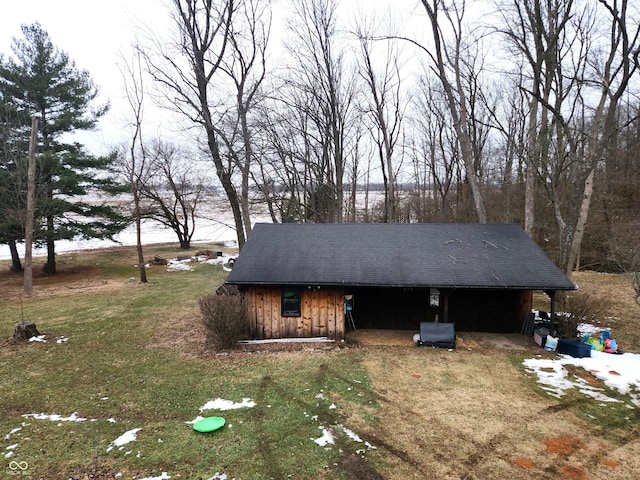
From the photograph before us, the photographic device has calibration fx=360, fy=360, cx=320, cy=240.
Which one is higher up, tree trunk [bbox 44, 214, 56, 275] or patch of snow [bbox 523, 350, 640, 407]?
tree trunk [bbox 44, 214, 56, 275]

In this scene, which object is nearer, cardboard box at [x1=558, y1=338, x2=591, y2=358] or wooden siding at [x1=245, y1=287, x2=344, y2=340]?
cardboard box at [x1=558, y1=338, x2=591, y2=358]

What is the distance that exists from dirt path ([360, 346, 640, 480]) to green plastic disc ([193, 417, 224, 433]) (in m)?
2.44

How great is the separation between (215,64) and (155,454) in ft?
56.6

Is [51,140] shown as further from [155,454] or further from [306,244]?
[155,454]

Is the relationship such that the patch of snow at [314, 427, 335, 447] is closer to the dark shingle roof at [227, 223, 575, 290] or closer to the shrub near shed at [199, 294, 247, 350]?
the dark shingle roof at [227, 223, 575, 290]

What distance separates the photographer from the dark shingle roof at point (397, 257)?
388 inches

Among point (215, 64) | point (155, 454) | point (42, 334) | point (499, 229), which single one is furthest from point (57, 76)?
point (499, 229)

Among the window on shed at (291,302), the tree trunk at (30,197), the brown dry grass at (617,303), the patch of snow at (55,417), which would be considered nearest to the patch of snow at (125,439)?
the patch of snow at (55,417)

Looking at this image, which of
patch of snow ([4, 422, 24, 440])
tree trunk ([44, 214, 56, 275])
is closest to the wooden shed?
patch of snow ([4, 422, 24, 440])

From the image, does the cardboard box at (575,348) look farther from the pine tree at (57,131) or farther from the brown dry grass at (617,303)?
the pine tree at (57,131)

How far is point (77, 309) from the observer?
44.9ft

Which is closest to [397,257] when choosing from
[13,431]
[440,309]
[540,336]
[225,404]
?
[440,309]

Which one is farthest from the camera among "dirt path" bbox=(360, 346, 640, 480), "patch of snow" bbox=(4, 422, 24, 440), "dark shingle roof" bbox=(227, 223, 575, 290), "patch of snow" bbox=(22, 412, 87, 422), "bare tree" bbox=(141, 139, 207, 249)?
"bare tree" bbox=(141, 139, 207, 249)

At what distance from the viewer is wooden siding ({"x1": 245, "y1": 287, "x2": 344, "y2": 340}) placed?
1045cm
